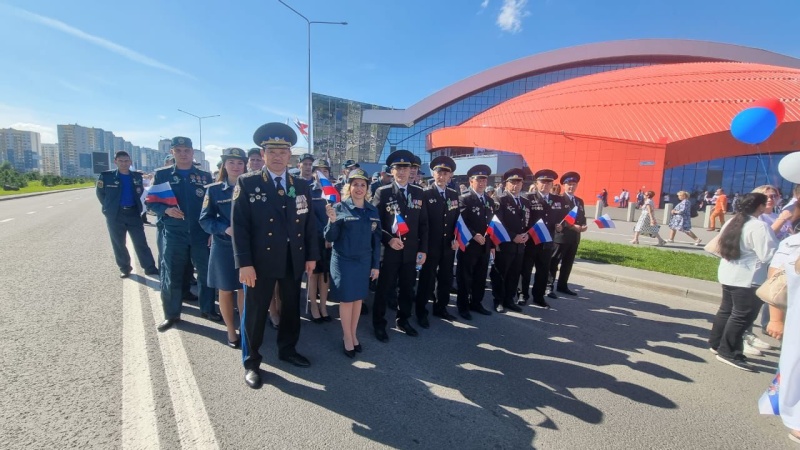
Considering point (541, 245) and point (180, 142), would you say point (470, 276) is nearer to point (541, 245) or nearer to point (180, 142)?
point (541, 245)

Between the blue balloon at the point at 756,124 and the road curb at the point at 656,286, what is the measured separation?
269cm

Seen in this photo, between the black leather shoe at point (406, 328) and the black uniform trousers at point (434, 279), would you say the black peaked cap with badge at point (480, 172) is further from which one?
the black leather shoe at point (406, 328)

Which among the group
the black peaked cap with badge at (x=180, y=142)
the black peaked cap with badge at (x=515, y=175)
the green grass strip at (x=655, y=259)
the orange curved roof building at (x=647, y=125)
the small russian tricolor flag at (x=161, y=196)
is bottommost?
the green grass strip at (x=655, y=259)

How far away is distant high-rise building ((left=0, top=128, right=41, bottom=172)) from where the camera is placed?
8562cm

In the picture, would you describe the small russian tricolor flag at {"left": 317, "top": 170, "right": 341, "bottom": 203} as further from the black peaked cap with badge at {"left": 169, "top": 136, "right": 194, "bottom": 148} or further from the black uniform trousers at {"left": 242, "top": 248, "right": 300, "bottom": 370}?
the black uniform trousers at {"left": 242, "top": 248, "right": 300, "bottom": 370}

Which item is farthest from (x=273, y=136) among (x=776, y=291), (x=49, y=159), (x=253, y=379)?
(x=49, y=159)

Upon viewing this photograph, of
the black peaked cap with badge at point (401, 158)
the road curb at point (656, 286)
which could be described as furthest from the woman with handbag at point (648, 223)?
the black peaked cap with badge at point (401, 158)

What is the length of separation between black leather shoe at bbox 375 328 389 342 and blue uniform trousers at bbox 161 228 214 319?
211 centimetres

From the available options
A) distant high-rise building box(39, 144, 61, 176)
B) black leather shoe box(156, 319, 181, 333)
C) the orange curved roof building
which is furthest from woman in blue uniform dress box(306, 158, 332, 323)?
distant high-rise building box(39, 144, 61, 176)

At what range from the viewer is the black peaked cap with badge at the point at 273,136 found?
9.91ft

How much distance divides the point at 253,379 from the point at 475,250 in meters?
3.19

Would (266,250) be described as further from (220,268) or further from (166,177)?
(166,177)

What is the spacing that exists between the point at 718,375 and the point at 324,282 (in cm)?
436

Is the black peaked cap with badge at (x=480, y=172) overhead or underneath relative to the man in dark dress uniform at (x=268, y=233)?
overhead
